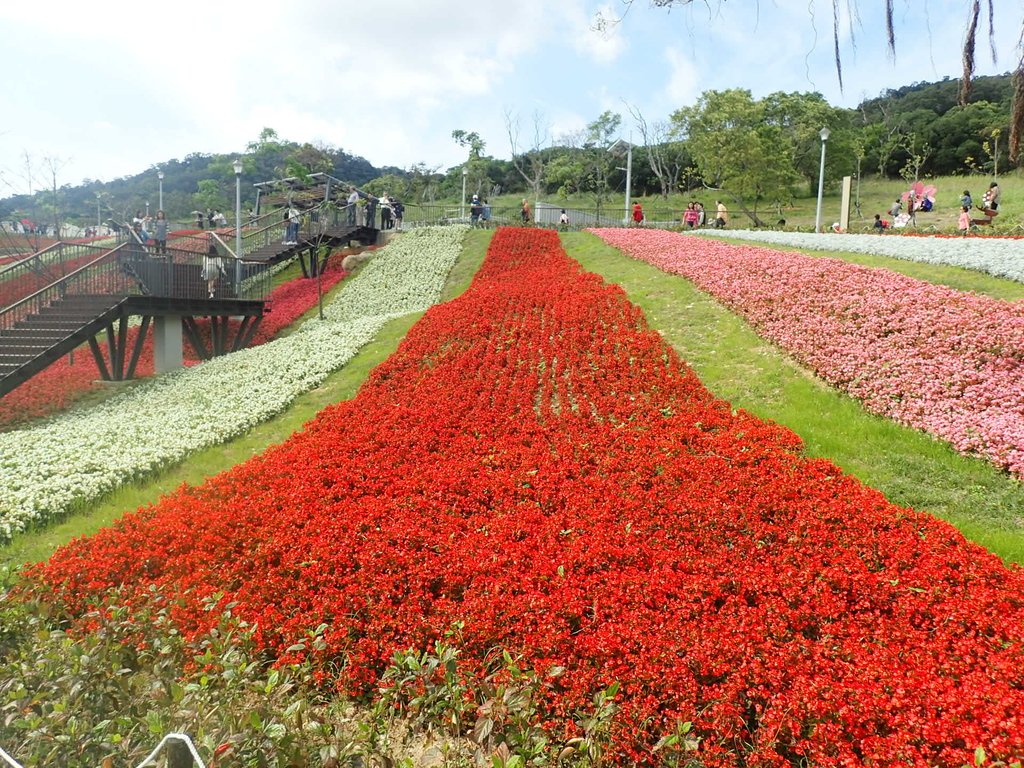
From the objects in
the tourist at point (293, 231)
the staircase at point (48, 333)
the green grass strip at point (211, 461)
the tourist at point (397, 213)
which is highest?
the tourist at point (397, 213)

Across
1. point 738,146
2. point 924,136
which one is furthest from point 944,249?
point 924,136

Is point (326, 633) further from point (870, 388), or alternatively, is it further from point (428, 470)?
point (870, 388)

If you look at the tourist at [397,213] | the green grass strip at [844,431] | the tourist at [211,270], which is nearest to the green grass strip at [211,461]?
the tourist at [211,270]

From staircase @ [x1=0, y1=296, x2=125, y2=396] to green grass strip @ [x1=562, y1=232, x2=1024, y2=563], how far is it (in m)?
11.4

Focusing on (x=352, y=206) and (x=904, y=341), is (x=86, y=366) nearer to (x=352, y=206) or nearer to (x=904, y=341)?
(x=352, y=206)

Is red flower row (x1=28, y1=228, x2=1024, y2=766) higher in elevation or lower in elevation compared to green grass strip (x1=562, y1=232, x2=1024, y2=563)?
lower

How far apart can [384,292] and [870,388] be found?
16.6 meters

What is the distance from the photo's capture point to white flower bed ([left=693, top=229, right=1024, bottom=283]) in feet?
37.3

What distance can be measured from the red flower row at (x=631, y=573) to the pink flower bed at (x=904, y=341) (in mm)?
1587

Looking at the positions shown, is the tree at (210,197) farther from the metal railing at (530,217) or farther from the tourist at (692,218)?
the tourist at (692,218)

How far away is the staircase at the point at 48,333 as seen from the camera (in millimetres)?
12039

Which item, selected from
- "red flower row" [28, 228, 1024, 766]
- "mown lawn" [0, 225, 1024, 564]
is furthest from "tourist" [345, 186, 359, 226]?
"red flower row" [28, 228, 1024, 766]

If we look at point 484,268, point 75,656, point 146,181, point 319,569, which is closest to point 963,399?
point 319,569

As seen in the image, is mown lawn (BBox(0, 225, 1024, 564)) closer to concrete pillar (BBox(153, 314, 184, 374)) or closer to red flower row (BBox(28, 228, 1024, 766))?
red flower row (BBox(28, 228, 1024, 766))
